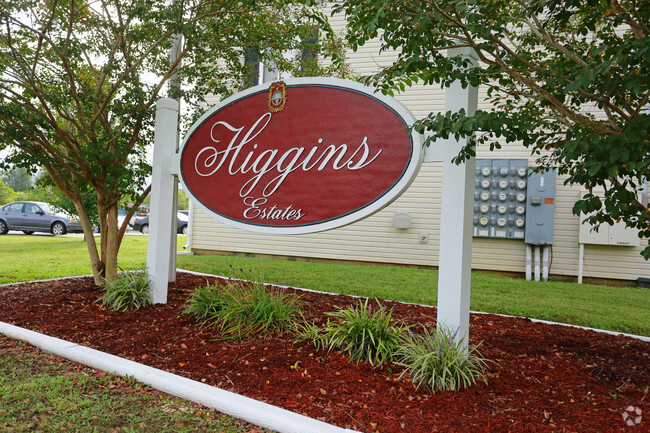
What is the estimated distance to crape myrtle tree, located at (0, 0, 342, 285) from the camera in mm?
5258

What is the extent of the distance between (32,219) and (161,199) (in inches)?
591

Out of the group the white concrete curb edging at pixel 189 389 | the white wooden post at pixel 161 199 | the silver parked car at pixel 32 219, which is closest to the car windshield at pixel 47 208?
the silver parked car at pixel 32 219

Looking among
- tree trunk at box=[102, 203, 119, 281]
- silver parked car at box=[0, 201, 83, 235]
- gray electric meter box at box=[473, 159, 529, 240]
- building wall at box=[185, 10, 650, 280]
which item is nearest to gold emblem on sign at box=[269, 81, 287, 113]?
tree trunk at box=[102, 203, 119, 281]

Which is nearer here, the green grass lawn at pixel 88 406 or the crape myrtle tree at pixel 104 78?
the green grass lawn at pixel 88 406

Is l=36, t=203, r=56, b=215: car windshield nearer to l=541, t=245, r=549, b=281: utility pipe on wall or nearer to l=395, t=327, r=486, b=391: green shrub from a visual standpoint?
l=541, t=245, r=549, b=281: utility pipe on wall

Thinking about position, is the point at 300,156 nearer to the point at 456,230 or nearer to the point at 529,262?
the point at 456,230

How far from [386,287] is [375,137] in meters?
4.37

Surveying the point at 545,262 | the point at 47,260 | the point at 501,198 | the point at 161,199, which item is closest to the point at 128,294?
the point at 161,199

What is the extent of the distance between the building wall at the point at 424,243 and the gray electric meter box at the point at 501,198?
0.89ft

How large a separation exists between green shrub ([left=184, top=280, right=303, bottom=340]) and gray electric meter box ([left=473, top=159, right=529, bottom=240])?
6356 mm

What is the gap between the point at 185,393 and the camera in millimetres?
2920

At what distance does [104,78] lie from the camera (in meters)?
5.64

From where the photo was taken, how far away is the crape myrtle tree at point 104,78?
5.26 m

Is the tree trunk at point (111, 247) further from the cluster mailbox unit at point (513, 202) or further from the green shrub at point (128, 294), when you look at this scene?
the cluster mailbox unit at point (513, 202)
